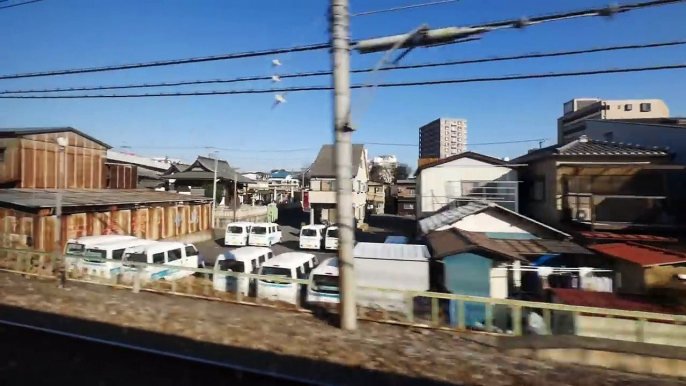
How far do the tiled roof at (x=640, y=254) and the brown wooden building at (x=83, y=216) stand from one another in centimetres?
1758

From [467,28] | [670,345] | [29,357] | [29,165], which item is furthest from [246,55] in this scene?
[29,165]

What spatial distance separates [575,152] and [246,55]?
13091 millimetres

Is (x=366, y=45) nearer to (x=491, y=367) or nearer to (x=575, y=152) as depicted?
(x=491, y=367)

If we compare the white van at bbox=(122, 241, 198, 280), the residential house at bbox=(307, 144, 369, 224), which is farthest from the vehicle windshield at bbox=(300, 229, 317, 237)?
the white van at bbox=(122, 241, 198, 280)

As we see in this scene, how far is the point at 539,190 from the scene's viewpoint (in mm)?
16672

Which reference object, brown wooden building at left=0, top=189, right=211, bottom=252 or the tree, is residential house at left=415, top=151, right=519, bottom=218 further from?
the tree

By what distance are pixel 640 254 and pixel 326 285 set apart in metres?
7.84

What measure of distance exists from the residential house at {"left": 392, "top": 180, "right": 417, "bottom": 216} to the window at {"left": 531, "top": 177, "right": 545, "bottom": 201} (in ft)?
88.0

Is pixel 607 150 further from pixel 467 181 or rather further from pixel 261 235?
pixel 261 235

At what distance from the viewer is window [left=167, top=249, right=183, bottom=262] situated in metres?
12.4

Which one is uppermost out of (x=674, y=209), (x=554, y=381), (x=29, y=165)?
(x=29, y=165)

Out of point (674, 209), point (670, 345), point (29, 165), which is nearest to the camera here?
point (670, 345)

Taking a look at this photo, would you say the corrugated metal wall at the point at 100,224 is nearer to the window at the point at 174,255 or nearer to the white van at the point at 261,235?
the white van at the point at 261,235

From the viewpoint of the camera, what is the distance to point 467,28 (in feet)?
18.0
